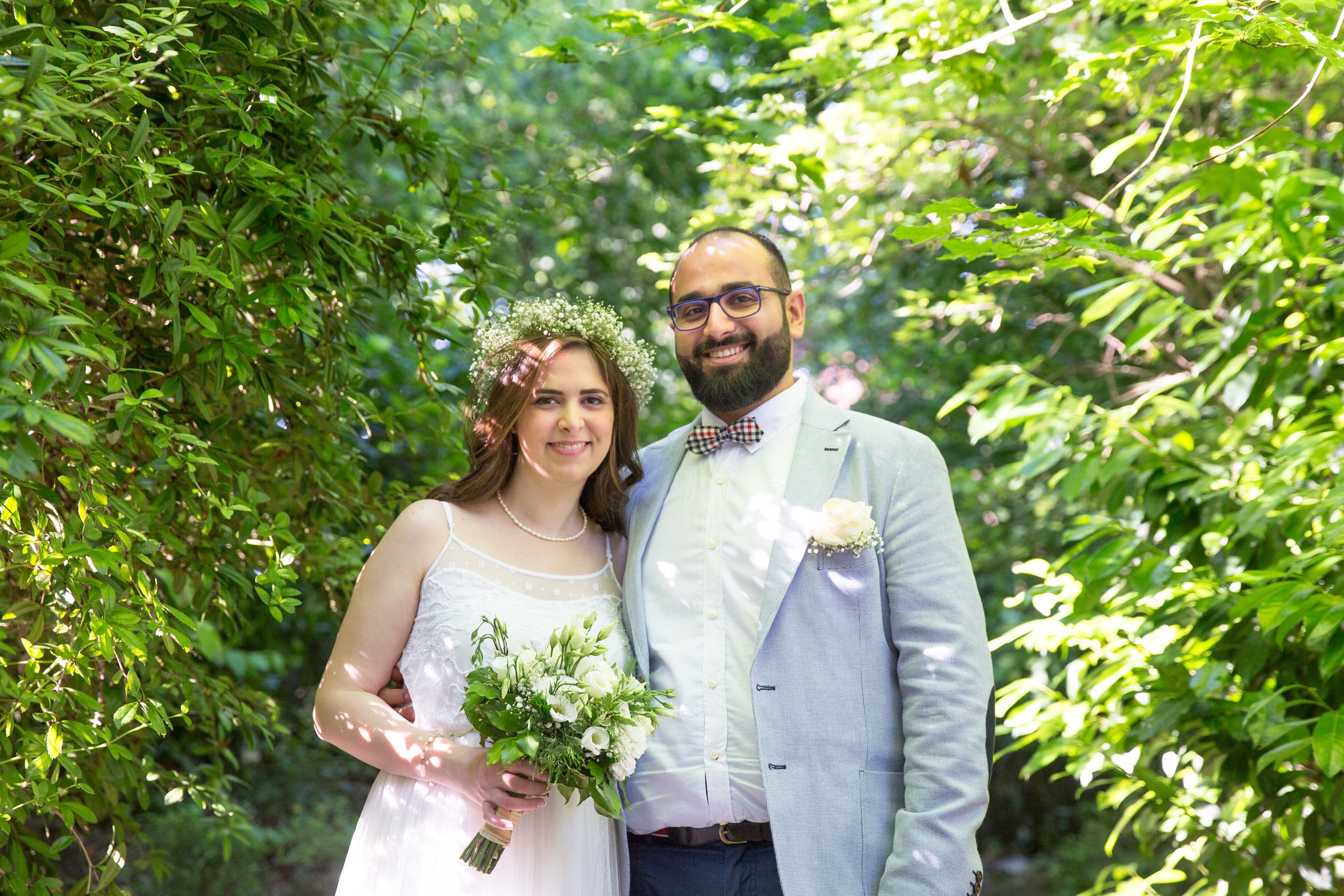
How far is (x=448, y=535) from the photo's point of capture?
8.59 feet

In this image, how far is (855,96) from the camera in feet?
15.0

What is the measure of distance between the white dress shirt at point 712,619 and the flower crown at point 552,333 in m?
0.26

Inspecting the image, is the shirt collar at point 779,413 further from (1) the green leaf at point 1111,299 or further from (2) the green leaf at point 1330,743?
(2) the green leaf at point 1330,743

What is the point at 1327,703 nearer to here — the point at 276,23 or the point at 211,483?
the point at 211,483

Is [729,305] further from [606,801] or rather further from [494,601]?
[606,801]

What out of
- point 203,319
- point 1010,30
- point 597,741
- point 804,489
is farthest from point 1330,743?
point 203,319

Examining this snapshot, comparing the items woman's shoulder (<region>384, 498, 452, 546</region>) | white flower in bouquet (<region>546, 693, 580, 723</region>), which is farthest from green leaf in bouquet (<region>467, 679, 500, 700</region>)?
woman's shoulder (<region>384, 498, 452, 546</region>)

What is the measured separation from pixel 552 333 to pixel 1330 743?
206 cm

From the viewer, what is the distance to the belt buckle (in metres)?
2.37

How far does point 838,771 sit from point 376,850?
3.56 ft

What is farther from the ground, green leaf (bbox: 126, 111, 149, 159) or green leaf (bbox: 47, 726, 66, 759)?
green leaf (bbox: 126, 111, 149, 159)

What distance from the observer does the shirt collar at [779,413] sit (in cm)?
273

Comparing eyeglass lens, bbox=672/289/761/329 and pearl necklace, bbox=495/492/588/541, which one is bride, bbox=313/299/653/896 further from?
eyeglass lens, bbox=672/289/761/329

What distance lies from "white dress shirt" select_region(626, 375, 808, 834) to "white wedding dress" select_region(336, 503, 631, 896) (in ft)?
0.51
